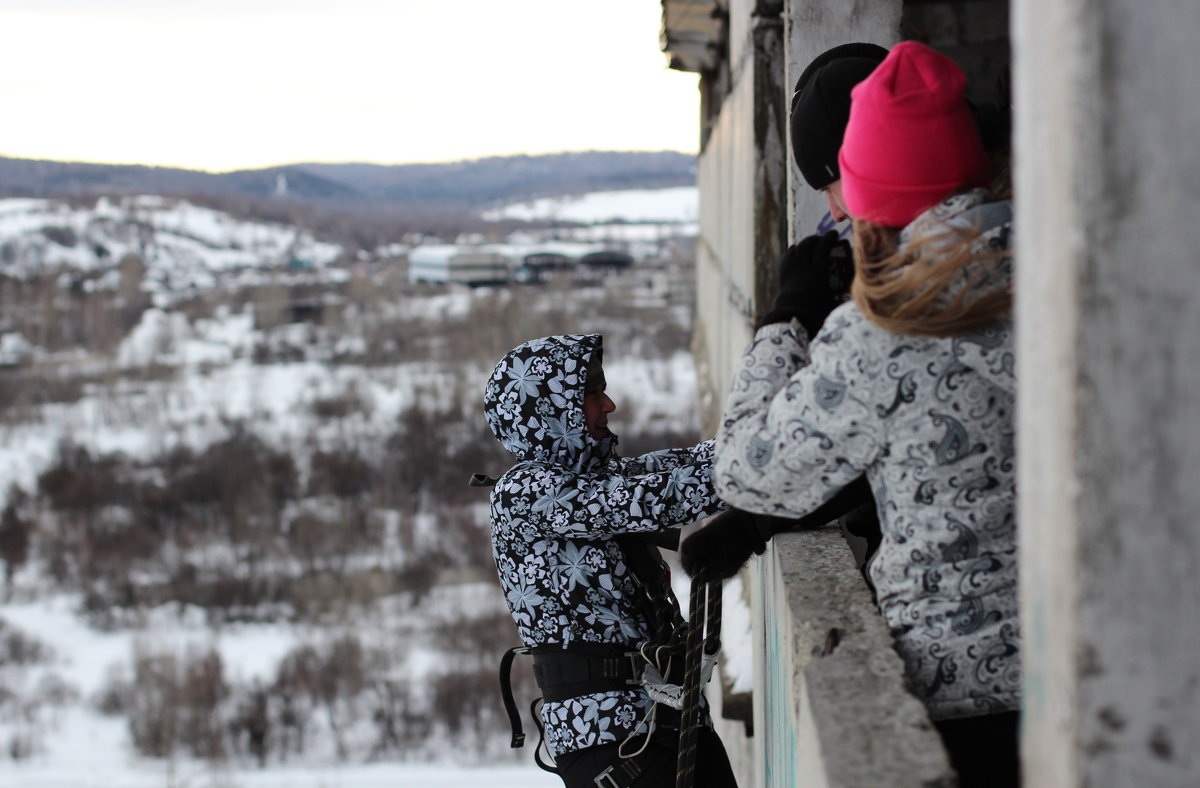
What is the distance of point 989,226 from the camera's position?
5.24ft

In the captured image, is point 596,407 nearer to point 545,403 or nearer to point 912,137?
point 545,403

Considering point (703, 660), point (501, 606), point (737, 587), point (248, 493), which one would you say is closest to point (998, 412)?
point (703, 660)

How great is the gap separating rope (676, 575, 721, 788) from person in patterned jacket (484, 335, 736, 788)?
0.07 meters

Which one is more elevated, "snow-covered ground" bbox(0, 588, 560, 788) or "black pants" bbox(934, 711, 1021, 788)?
"black pants" bbox(934, 711, 1021, 788)

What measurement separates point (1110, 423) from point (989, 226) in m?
0.66

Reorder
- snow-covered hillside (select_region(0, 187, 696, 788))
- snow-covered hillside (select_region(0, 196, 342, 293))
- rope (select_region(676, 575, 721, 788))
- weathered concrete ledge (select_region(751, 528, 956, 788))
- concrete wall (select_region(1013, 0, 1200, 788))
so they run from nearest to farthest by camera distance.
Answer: concrete wall (select_region(1013, 0, 1200, 788)), weathered concrete ledge (select_region(751, 528, 956, 788)), rope (select_region(676, 575, 721, 788)), snow-covered hillside (select_region(0, 187, 696, 788)), snow-covered hillside (select_region(0, 196, 342, 293))

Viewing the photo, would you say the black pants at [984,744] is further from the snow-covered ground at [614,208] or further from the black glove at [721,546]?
the snow-covered ground at [614,208]

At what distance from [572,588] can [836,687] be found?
0.87 metres

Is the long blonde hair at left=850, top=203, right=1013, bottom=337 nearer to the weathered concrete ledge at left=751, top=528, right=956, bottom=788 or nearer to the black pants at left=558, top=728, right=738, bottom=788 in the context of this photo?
the weathered concrete ledge at left=751, top=528, right=956, bottom=788

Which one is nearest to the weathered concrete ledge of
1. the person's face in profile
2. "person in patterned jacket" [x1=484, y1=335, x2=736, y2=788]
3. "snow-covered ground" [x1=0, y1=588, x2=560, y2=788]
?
"person in patterned jacket" [x1=484, y1=335, x2=736, y2=788]

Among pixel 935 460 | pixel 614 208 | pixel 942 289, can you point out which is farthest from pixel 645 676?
pixel 614 208

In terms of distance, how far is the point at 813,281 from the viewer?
1958 mm

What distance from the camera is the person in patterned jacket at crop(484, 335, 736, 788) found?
2.47 meters

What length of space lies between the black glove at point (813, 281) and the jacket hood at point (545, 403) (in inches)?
24.5
